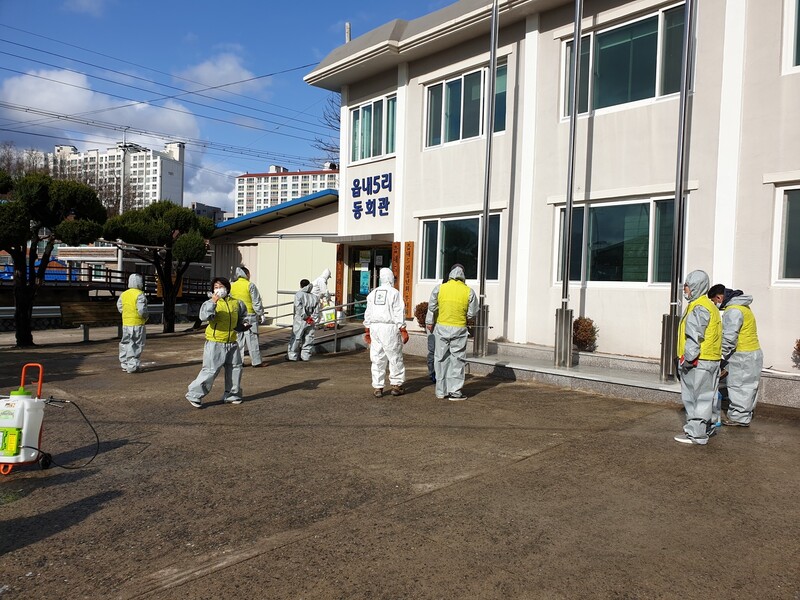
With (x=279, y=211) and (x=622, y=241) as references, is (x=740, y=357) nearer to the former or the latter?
(x=622, y=241)

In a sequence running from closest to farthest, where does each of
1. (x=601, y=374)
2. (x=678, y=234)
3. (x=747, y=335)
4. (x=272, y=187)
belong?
(x=747, y=335) < (x=678, y=234) < (x=601, y=374) < (x=272, y=187)

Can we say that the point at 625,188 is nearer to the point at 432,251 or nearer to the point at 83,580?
the point at 432,251

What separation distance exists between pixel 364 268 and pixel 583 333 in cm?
776

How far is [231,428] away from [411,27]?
1114cm

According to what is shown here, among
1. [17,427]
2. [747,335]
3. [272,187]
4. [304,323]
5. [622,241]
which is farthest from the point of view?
[272,187]

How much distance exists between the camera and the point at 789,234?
349 inches

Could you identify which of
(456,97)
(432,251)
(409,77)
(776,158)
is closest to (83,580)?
(776,158)

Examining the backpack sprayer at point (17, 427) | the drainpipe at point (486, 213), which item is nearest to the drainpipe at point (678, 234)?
the drainpipe at point (486, 213)

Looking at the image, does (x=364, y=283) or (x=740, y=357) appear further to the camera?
(x=364, y=283)

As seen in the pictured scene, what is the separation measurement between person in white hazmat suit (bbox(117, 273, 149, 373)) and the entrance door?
635 cm

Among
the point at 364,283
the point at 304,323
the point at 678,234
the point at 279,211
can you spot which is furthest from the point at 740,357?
the point at 279,211

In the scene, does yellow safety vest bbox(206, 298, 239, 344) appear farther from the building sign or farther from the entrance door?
the entrance door

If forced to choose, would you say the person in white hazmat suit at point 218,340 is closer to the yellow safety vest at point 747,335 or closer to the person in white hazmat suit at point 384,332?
the person in white hazmat suit at point 384,332

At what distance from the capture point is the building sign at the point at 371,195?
1558 cm
